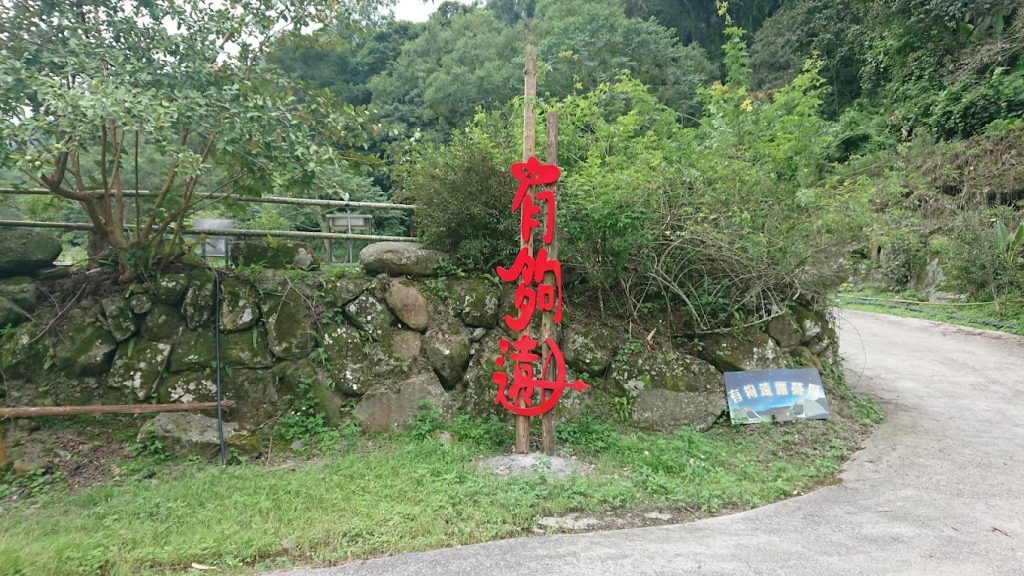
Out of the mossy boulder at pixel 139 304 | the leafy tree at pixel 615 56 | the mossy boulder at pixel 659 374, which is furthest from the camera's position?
the leafy tree at pixel 615 56

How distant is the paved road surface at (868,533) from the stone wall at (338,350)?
4.62 ft

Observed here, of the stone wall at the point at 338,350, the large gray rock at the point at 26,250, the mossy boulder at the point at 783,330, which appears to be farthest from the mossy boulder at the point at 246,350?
the mossy boulder at the point at 783,330

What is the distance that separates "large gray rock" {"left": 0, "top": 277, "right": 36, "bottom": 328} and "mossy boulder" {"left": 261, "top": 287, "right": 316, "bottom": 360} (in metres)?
1.84

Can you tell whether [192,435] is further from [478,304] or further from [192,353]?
[478,304]

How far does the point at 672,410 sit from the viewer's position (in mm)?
5223

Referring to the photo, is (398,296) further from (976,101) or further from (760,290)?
(976,101)

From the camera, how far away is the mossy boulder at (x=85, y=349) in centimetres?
462

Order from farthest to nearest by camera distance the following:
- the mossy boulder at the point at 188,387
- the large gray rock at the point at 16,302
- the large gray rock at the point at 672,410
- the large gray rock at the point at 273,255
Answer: the large gray rock at the point at 273,255 → the large gray rock at the point at 672,410 → the mossy boulder at the point at 188,387 → the large gray rock at the point at 16,302

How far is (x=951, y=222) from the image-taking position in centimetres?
1164

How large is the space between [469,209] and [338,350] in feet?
5.91

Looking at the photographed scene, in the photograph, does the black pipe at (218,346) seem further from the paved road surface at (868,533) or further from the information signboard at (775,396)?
the information signboard at (775,396)

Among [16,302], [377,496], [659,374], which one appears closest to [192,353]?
[16,302]

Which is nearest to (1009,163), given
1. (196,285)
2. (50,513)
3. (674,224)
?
(674,224)

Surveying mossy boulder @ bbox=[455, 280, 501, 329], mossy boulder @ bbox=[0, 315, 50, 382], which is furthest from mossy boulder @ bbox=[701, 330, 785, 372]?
mossy boulder @ bbox=[0, 315, 50, 382]
